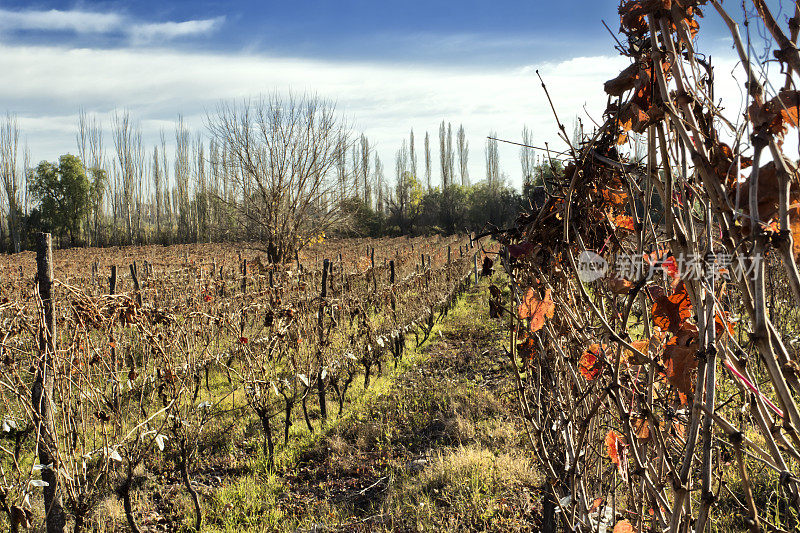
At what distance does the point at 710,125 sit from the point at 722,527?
2675 mm

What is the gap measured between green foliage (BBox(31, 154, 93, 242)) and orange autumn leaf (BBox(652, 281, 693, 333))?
41887 millimetres

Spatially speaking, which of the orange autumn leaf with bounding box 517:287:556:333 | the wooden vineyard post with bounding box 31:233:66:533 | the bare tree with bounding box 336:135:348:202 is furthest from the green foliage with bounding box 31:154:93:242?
the orange autumn leaf with bounding box 517:287:556:333

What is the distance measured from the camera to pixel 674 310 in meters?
0.95

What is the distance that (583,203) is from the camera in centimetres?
125

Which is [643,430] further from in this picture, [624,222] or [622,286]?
[624,222]

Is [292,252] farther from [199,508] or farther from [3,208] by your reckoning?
[3,208]

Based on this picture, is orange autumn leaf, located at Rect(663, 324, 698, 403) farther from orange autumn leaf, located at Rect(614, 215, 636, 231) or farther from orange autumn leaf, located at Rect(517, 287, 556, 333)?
orange autumn leaf, located at Rect(614, 215, 636, 231)

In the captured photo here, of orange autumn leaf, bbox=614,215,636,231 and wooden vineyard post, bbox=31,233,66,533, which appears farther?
wooden vineyard post, bbox=31,233,66,533

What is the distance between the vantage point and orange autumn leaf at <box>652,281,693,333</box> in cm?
94

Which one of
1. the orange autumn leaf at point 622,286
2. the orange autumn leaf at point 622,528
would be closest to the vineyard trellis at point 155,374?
the orange autumn leaf at point 622,286

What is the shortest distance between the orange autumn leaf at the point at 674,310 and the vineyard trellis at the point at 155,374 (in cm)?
40

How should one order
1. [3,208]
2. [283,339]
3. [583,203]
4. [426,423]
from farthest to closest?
[3,208]
[283,339]
[426,423]
[583,203]

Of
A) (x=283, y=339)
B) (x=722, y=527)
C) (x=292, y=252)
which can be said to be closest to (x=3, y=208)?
(x=292, y=252)

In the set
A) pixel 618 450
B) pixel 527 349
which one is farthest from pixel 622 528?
pixel 527 349
